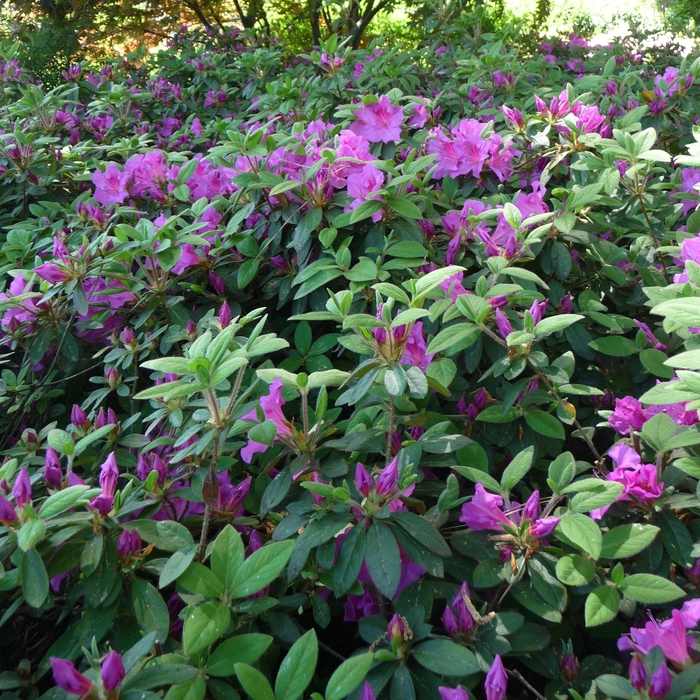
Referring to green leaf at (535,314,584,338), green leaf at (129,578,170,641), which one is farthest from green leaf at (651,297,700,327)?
green leaf at (129,578,170,641)

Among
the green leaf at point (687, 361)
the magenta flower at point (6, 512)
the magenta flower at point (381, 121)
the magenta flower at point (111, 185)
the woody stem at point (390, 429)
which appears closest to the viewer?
the green leaf at point (687, 361)

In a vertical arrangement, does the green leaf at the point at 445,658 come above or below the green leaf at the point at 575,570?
below

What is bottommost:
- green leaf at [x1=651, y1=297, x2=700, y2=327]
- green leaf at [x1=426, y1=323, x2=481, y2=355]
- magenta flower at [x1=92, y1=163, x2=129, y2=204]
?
green leaf at [x1=426, y1=323, x2=481, y2=355]

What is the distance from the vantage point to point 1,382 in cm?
166

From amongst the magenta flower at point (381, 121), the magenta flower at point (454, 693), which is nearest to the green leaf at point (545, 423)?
the magenta flower at point (454, 693)

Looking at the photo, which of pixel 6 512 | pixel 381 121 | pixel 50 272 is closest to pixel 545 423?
pixel 6 512

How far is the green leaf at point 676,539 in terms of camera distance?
869 millimetres

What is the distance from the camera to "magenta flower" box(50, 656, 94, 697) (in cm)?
69

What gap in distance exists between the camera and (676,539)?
89cm

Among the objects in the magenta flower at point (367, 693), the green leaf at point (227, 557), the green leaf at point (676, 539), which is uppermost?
the green leaf at point (227, 557)

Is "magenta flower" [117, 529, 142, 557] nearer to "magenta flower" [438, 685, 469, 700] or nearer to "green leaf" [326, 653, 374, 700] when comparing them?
"green leaf" [326, 653, 374, 700]

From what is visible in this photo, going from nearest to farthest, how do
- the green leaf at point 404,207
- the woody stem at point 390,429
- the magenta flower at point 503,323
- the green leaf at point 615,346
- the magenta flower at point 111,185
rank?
the woody stem at point 390,429 < the magenta flower at point 503,323 < the green leaf at point 615,346 < the green leaf at point 404,207 < the magenta flower at point 111,185

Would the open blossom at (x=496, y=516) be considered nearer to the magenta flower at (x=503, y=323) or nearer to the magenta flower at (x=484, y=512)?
the magenta flower at (x=484, y=512)

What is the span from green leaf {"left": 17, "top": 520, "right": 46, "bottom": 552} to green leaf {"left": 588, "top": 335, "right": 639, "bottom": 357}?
1.07 metres
